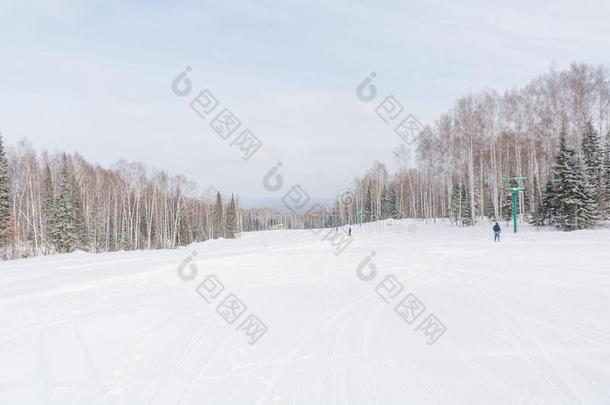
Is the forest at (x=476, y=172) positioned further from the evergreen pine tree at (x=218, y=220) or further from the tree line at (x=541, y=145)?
the evergreen pine tree at (x=218, y=220)

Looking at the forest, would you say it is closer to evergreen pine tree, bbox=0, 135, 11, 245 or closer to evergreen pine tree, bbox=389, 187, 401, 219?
evergreen pine tree, bbox=0, 135, 11, 245

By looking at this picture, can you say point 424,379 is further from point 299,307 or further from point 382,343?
point 299,307

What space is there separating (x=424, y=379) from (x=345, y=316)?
281cm

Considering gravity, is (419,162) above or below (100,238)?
above

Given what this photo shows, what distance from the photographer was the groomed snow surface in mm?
3854

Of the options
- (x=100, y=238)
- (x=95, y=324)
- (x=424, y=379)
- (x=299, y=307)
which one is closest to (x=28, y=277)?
(x=95, y=324)

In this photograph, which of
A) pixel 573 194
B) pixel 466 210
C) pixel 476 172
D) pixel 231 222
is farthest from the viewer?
pixel 231 222

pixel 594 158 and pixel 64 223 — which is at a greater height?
pixel 594 158

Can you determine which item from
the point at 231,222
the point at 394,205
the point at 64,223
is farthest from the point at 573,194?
the point at 231,222

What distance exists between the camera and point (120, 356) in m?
5.01

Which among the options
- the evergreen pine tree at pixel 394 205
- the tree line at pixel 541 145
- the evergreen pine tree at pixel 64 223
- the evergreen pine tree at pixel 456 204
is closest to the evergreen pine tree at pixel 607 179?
the tree line at pixel 541 145

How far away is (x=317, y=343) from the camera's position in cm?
533

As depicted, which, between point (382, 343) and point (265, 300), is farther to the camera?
point (265, 300)

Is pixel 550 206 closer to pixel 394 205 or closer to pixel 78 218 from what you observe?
pixel 78 218
